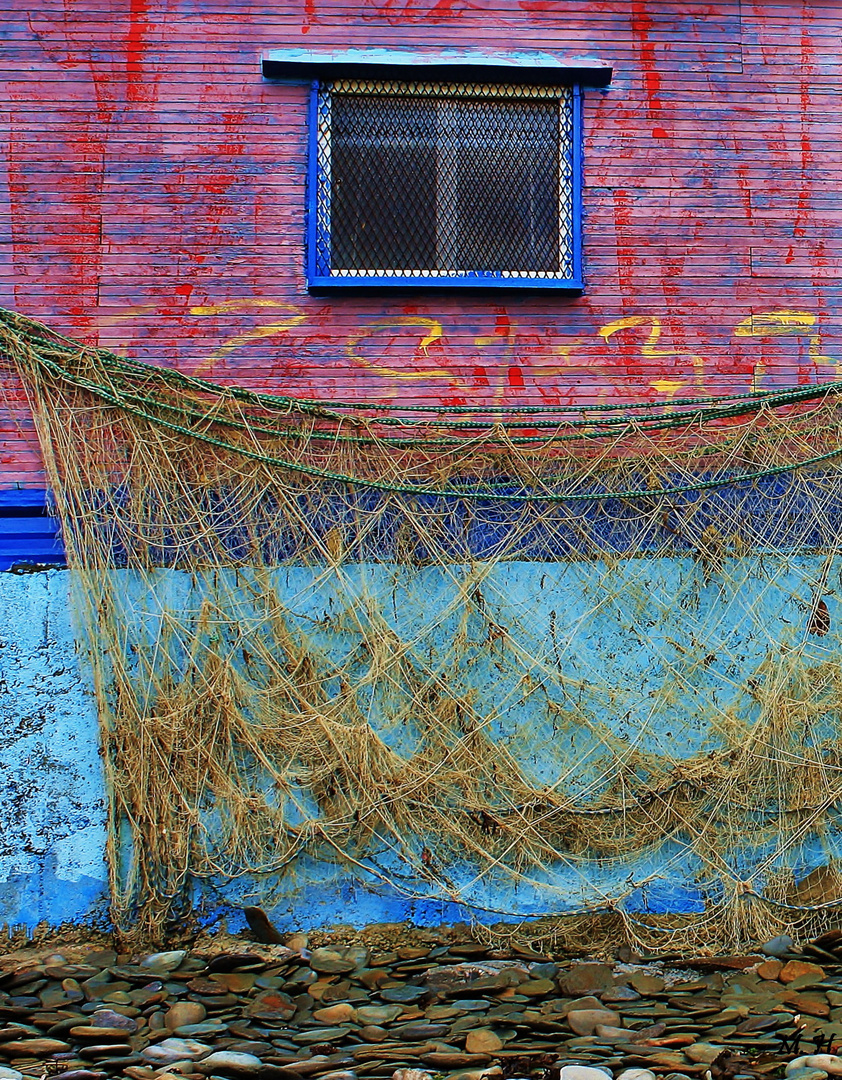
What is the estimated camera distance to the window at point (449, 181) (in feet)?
19.3

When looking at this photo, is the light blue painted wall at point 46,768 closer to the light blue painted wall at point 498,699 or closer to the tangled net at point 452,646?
the light blue painted wall at point 498,699

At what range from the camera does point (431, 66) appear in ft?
19.0

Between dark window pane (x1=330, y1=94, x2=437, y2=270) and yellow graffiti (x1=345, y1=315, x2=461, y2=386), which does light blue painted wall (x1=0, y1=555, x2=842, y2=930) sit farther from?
dark window pane (x1=330, y1=94, x2=437, y2=270)

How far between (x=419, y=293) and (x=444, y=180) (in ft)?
2.23

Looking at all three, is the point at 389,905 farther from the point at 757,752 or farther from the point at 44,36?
the point at 44,36

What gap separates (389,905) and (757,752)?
200 centimetres

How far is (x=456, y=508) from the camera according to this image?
555 cm

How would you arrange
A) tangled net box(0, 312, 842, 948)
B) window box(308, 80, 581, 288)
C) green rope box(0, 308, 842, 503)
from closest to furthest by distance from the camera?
tangled net box(0, 312, 842, 948), green rope box(0, 308, 842, 503), window box(308, 80, 581, 288)

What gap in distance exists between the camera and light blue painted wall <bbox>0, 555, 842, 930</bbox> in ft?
17.6

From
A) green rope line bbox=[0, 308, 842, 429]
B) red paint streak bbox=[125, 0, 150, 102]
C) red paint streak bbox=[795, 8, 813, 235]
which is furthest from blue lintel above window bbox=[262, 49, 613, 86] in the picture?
green rope line bbox=[0, 308, 842, 429]

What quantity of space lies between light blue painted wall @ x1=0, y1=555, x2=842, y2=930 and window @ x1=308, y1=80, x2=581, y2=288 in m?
1.73

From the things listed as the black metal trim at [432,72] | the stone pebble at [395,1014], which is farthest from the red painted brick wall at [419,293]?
the stone pebble at [395,1014]

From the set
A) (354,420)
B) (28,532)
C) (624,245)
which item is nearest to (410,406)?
(354,420)

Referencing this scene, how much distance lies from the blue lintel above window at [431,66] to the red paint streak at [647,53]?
0.25 metres
